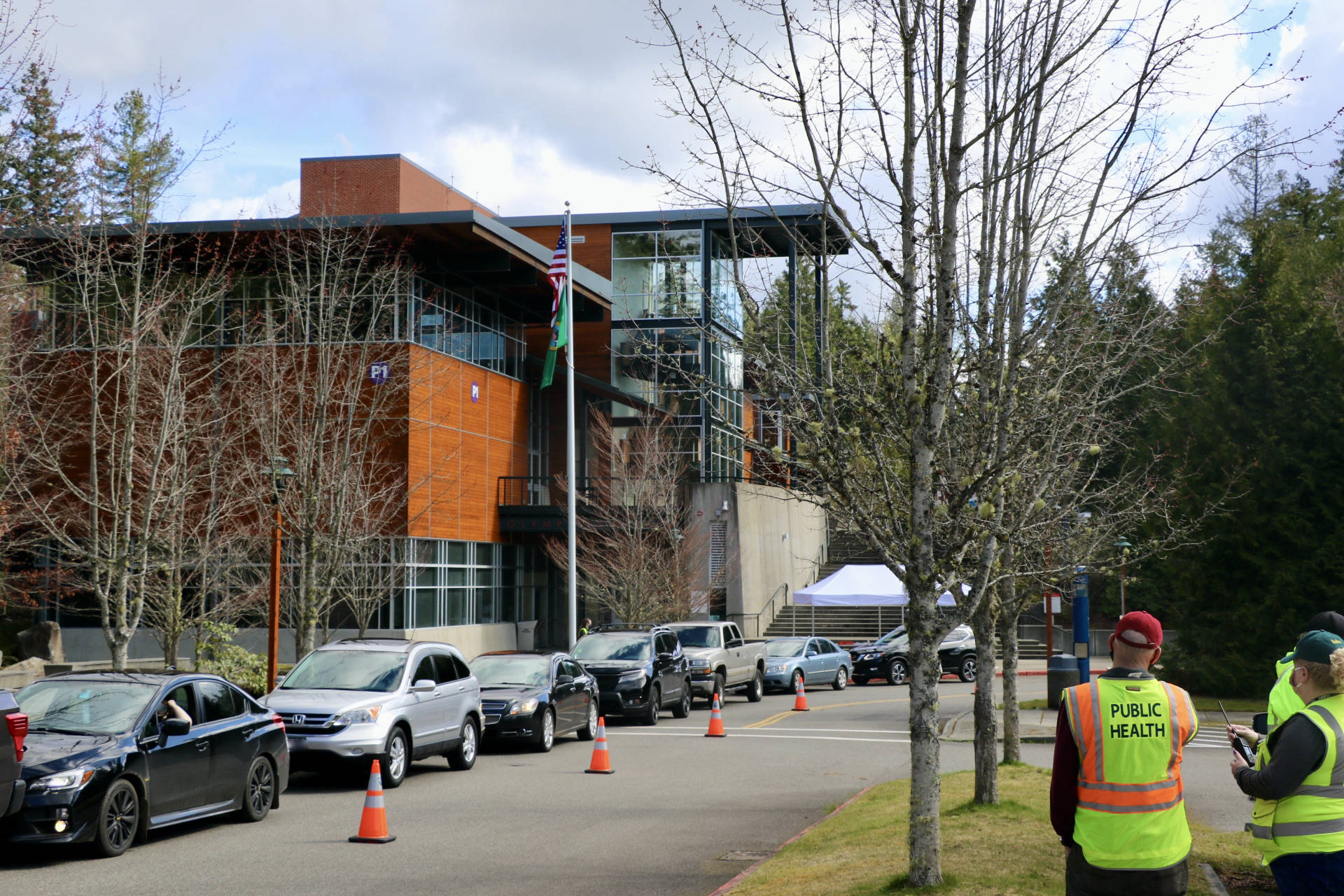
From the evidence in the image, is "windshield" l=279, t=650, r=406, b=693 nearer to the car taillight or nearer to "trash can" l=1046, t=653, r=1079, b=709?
the car taillight

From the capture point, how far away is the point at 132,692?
450 inches

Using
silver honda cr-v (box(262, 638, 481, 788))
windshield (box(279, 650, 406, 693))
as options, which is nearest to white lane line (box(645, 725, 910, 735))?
silver honda cr-v (box(262, 638, 481, 788))

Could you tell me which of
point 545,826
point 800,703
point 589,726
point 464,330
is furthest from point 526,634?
point 545,826

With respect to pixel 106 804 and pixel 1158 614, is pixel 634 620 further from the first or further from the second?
pixel 1158 614

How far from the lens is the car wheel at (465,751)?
16844 millimetres

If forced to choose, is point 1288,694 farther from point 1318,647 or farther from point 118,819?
point 118,819

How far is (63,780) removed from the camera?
32.7 ft

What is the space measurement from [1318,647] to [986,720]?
20.3 ft

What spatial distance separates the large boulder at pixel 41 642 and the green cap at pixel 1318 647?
32.5 m

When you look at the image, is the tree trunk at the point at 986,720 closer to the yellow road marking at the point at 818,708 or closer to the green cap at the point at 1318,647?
the green cap at the point at 1318,647

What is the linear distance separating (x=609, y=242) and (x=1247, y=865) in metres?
39.2

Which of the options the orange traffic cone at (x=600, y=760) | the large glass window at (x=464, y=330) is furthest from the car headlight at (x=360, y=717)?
the large glass window at (x=464, y=330)

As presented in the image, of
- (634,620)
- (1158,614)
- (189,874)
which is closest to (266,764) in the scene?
(189,874)

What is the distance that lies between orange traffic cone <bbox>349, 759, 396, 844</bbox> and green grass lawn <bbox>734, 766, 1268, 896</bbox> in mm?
3585
